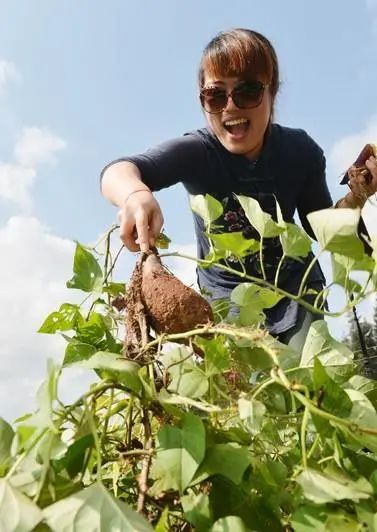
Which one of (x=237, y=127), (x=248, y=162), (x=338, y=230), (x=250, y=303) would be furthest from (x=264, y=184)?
(x=338, y=230)

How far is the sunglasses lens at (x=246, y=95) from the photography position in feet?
5.05

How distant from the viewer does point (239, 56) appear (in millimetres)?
1551

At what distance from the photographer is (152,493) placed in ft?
1.48

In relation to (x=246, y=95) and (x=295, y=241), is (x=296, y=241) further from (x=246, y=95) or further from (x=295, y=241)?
(x=246, y=95)

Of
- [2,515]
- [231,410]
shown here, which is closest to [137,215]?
[231,410]

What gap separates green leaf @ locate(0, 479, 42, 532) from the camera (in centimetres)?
39

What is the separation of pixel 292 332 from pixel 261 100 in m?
0.56

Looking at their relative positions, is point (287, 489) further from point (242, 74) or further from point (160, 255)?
point (242, 74)

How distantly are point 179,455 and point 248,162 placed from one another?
1.34 m

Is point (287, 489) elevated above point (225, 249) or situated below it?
below

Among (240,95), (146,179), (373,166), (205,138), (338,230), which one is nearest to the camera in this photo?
(338,230)

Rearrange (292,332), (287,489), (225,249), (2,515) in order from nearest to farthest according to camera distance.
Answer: (2,515), (287,489), (225,249), (292,332)

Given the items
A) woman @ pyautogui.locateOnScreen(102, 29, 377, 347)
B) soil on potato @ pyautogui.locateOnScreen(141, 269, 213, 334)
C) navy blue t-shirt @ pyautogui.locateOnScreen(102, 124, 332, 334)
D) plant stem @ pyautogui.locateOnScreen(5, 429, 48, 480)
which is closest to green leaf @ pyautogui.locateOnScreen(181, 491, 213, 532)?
plant stem @ pyautogui.locateOnScreen(5, 429, 48, 480)

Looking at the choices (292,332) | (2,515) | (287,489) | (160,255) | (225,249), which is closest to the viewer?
(2,515)
